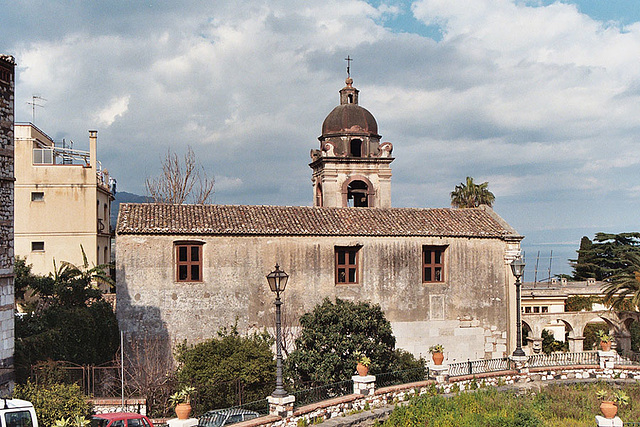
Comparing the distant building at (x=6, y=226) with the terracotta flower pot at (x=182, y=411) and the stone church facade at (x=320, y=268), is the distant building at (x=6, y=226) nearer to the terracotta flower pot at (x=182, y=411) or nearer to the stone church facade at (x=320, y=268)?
the terracotta flower pot at (x=182, y=411)

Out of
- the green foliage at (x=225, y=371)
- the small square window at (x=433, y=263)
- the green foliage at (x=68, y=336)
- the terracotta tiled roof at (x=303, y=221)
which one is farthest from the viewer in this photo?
the small square window at (x=433, y=263)

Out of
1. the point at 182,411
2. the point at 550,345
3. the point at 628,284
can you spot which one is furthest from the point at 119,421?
the point at 550,345

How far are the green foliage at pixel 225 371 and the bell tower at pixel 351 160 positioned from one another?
37.1 ft

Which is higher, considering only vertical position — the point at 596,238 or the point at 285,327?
the point at 596,238

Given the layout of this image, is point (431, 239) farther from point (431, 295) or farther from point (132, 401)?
point (132, 401)

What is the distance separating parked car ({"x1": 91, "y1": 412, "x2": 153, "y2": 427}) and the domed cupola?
64.9 ft

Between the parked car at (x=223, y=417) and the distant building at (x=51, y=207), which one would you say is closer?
the parked car at (x=223, y=417)

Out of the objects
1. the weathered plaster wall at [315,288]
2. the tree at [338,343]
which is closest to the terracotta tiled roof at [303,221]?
the weathered plaster wall at [315,288]

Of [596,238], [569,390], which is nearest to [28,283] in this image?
[569,390]

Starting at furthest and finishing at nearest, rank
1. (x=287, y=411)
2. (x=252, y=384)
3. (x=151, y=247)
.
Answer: (x=151, y=247) → (x=252, y=384) → (x=287, y=411)

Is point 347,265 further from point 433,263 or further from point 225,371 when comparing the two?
point 225,371

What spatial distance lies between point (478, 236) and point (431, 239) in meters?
2.18

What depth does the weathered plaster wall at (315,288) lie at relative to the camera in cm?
2384

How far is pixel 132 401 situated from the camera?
18188 millimetres
